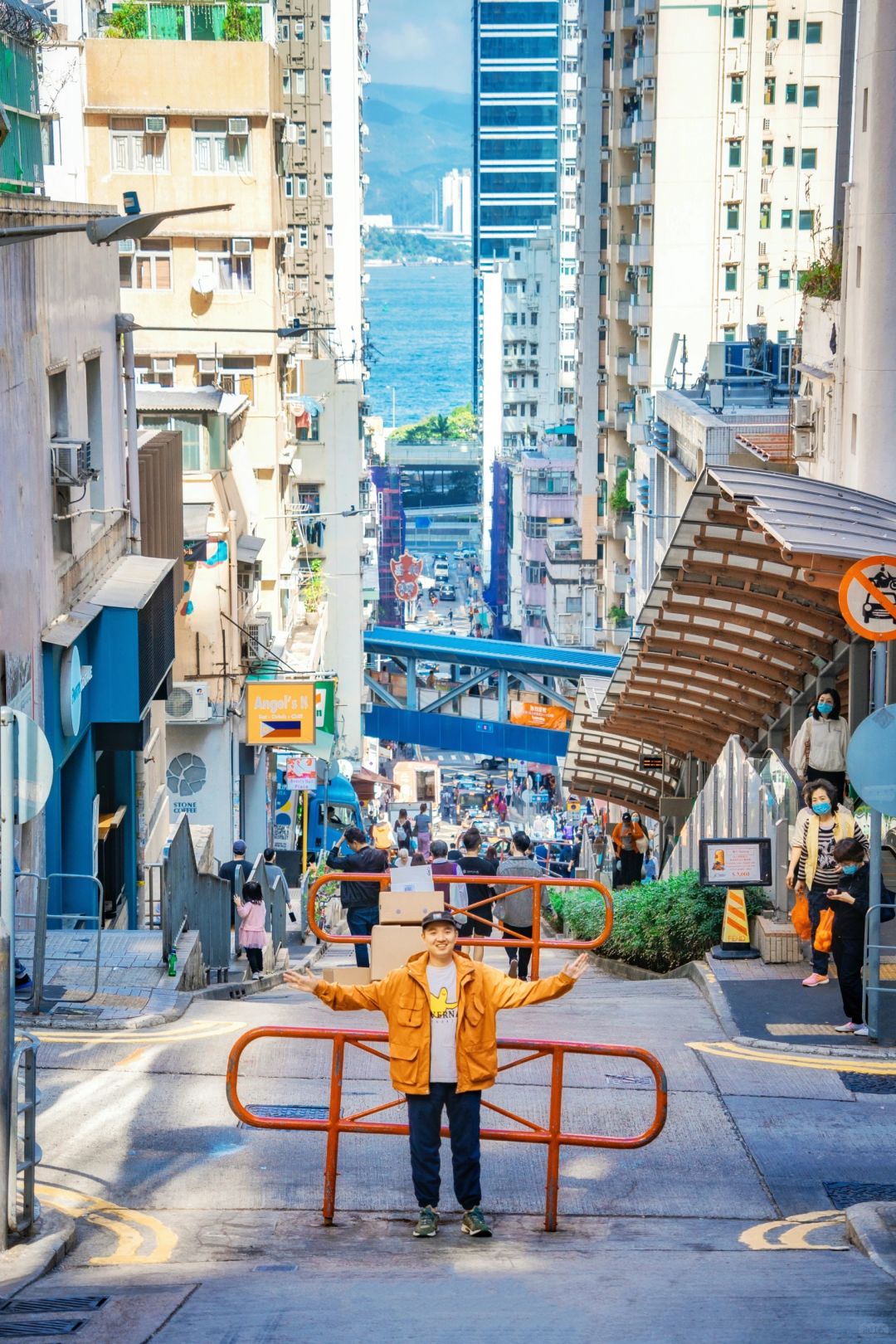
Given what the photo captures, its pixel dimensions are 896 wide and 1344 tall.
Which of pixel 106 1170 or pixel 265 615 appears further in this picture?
pixel 265 615

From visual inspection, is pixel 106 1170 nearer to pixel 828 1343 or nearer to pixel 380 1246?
pixel 380 1246

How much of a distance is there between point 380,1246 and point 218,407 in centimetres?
2833

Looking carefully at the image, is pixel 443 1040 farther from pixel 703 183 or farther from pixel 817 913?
pixel 703 183

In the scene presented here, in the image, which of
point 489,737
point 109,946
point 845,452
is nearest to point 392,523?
point 489,737

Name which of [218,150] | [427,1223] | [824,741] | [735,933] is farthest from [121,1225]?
[218,150]

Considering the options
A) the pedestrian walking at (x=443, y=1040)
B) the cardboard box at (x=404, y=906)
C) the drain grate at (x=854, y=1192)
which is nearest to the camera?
the pedestrian walking at (x=443, y=1040)

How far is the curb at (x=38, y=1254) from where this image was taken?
286 inches

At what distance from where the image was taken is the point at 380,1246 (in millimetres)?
8047

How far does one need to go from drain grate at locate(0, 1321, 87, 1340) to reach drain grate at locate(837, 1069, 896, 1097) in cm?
552

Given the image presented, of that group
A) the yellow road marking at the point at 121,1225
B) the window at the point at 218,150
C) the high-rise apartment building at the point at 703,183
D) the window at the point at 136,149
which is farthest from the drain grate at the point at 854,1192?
the high-rise apartment building at the point at 703,183

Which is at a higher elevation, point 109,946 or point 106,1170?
point 106,1170

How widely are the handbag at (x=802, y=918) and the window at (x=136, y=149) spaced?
3424cm

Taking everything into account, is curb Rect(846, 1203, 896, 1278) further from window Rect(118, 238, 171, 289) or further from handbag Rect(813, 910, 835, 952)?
window Rect(118, 238, 171, 289)

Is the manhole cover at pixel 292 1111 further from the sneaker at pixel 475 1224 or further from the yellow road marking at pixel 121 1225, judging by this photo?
the sneaker at pixel 475 1224
